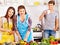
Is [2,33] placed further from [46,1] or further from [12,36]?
[46,1]

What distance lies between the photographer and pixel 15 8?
2230mm

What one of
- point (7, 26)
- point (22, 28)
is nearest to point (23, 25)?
point (22, 28)

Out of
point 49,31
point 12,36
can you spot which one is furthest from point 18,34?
point 49,31

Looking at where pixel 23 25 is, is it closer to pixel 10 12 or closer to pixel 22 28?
pixel 22 28

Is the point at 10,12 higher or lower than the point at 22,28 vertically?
higher

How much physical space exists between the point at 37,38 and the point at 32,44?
132mm

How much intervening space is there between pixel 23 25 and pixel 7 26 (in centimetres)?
20

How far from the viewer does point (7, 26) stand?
2.21 m

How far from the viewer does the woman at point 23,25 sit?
225cm

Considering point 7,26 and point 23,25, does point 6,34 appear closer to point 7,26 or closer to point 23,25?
point 7,26

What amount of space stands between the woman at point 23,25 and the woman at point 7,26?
0.26 ft

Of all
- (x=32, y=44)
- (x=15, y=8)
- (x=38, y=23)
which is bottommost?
(x=32, y=44)

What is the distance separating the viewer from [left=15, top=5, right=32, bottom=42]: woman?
2.25m

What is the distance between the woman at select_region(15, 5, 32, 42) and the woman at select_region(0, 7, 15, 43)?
0.26 ft
